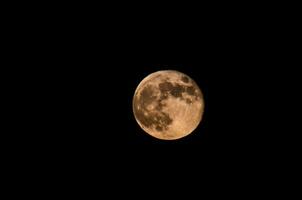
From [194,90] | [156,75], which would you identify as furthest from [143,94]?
[194,90]

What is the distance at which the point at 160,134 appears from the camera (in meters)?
6.10

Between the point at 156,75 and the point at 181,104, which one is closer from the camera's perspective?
the point at 181,104

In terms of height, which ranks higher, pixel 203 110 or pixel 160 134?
pixel 203 110

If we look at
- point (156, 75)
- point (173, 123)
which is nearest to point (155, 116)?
point (173, 123)

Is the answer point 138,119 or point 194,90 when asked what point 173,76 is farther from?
point 138,119

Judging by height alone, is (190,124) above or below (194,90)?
below

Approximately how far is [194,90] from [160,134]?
95cm

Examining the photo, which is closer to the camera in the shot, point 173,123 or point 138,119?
point 173,123

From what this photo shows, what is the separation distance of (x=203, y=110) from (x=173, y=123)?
748mm

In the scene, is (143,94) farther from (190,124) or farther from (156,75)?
(190,124)

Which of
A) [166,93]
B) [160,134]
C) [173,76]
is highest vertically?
[173,76]

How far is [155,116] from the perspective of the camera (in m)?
5.92

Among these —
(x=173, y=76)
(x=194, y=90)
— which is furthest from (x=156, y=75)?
(x=194, y=90)

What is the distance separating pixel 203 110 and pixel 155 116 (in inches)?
36.9
